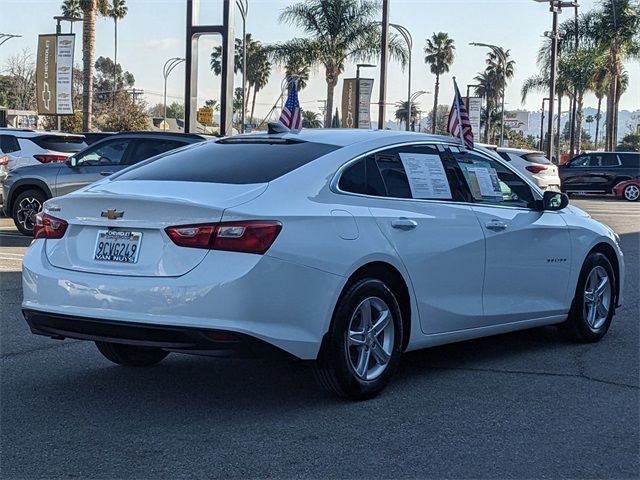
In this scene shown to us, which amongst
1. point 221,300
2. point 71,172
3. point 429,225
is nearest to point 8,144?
point 71,172

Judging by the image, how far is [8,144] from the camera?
18203 mm

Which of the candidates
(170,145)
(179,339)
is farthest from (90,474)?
(170,145)

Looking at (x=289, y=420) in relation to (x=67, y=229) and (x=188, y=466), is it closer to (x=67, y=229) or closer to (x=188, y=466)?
(x=188, y=466)

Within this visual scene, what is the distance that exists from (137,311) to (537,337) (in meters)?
3.93

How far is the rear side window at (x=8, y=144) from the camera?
18.1 metres

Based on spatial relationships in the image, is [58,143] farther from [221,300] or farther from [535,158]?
[221,300]

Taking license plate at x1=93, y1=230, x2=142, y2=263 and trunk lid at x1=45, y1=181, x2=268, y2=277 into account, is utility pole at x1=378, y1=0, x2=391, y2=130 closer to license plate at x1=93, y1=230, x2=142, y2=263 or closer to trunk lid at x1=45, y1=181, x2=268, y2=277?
trunk lid at x1=45, y1=181, x2=268, y2=277

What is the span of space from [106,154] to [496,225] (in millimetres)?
9394

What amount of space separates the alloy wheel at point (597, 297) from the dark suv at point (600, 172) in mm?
→ 26384

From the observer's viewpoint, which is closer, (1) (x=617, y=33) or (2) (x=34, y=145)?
(2) (x=34, y=145)

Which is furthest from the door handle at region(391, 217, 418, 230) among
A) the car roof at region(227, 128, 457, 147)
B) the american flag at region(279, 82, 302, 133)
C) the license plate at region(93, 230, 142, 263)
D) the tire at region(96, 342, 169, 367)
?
the american flag at region(279, 82, 302, 133)

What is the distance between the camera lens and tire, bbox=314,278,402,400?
522 centimetres

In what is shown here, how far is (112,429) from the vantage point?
4934mm

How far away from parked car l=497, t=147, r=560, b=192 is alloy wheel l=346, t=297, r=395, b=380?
777 inches
